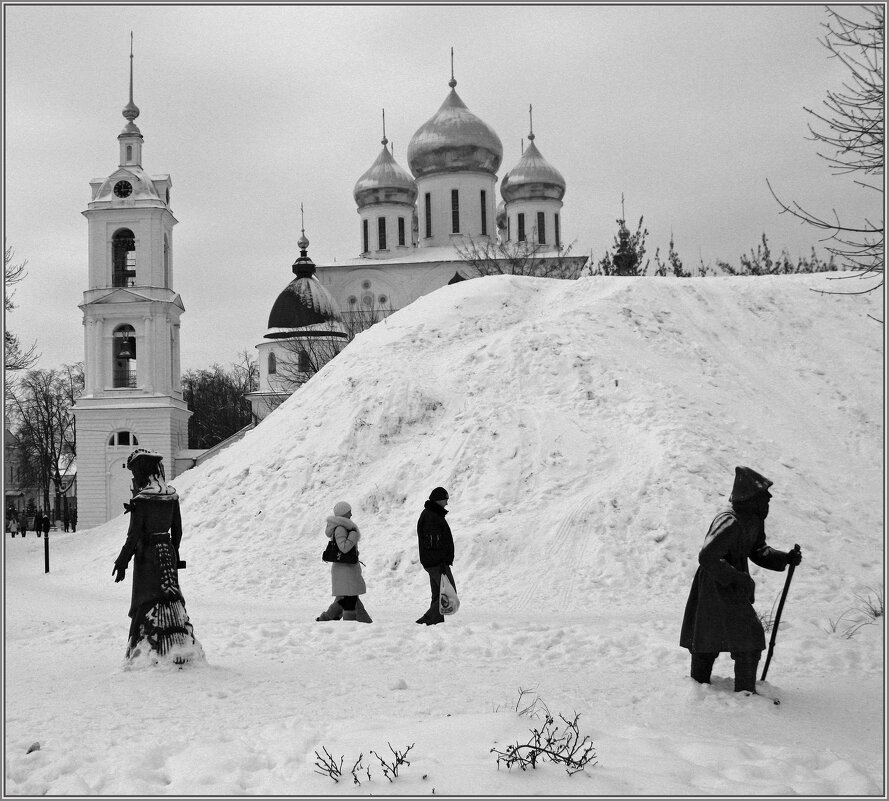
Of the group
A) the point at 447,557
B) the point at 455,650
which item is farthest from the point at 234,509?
the point at 455,650

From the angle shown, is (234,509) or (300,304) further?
(300,304)

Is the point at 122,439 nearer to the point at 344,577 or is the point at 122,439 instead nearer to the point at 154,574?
the point at 344,577

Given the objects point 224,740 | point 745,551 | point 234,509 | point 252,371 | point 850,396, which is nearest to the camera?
point 224,740

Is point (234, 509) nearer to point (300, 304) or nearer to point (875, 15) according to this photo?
point (875, 15)

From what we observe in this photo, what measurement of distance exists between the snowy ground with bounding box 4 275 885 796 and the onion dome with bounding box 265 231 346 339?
21.5 meters

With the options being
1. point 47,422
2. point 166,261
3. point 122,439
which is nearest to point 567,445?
point 122,439

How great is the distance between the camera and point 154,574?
8117 millimetres

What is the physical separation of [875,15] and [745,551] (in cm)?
489

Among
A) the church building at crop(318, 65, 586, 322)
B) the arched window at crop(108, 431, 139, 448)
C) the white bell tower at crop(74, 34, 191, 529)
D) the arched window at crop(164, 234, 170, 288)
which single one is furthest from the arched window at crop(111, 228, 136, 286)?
the church building at crop(318, 65, 586, 322)

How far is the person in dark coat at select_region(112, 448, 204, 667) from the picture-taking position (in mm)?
8008

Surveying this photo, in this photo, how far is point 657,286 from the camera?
22.3 m

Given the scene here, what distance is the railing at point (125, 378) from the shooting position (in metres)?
38.9

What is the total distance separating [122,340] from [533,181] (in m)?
26.8

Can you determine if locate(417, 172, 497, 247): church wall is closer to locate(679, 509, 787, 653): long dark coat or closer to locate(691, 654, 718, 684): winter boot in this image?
locate(679, 509, 787, 653): long dark coat
